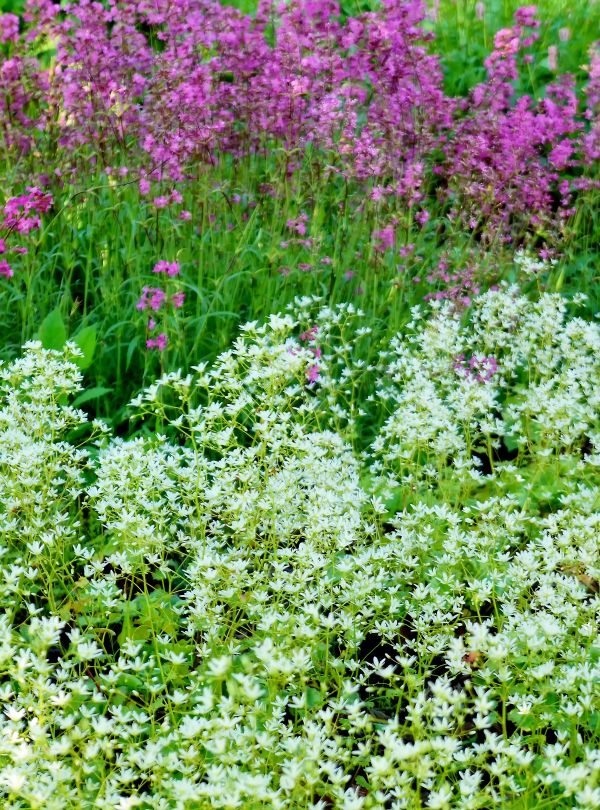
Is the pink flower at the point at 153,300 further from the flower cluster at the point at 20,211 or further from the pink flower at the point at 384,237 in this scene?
the pink flower at the point at 384,237

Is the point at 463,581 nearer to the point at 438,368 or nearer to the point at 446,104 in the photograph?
the point at 438,368

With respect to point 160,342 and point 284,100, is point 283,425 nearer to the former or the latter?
point 160,342

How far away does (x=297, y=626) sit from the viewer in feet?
9.36

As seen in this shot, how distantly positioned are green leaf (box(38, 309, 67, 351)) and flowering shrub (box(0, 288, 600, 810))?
40cm

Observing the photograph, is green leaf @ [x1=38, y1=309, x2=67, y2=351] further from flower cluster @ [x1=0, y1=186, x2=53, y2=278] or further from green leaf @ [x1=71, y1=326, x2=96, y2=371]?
flower cluster @ [x1=0, y1=186, x2=53, y2=278]

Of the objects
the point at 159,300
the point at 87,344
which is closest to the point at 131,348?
the point at 87,344

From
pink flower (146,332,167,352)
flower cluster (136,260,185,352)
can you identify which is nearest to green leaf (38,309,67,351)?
flower cluster (136,260,185,352)

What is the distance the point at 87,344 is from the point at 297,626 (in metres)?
1.93

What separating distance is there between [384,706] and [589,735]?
0.61 metres

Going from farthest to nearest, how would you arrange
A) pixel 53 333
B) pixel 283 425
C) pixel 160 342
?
pixel 53 333, pixel 160 342, pixel 283 425

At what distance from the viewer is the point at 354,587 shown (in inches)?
111

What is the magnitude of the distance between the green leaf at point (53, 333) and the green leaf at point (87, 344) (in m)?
0.08

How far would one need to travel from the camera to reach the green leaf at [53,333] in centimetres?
434

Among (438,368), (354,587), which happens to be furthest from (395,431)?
(354,587)
